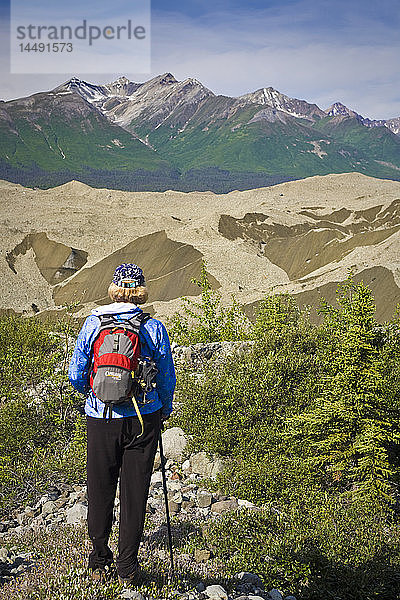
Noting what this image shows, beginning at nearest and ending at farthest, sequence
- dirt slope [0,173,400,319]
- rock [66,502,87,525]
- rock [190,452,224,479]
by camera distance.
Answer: rock [66,502,87,525] → rock [190,452,224,479] → dirt slope [0,173,400,319]

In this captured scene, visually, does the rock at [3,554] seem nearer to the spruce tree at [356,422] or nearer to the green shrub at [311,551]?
the green shrub at [311,551]

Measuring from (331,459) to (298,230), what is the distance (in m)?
49.2

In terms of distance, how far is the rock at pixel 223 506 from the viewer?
635 centimetres

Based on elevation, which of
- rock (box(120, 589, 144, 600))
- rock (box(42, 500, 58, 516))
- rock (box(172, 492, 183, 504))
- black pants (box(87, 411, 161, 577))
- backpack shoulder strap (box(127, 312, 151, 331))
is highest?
backpack shoulder strap (box(127, 312, 151, 331))

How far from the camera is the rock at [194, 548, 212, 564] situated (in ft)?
16.0

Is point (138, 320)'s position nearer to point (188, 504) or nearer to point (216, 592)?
point (216, 592)

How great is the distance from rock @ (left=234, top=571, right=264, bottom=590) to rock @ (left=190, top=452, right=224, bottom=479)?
2.56 m

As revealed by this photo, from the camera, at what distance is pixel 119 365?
3.75 m

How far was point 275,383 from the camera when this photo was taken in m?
8.45

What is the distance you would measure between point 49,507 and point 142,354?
12.1 ft

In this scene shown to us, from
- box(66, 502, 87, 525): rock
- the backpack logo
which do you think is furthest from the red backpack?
box(66, 502, 87, 525): rock

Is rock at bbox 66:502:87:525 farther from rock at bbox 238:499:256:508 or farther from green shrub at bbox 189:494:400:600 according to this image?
rock at bbox 238:499:256:508

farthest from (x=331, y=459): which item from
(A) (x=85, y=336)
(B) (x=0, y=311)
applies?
(B) (x=0, y=311)

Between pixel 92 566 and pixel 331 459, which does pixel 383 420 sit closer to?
pixel 331 459
